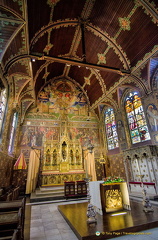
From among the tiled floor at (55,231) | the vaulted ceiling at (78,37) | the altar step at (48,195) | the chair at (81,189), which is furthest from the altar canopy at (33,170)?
the tiled floor at (55,231)

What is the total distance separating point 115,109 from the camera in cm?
1279

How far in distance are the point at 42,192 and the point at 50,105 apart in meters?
8.54

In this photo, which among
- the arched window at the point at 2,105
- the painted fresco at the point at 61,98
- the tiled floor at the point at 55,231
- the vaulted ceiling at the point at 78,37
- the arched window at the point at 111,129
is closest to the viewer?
the tiled floor at the point at 55,231

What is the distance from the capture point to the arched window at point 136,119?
394 inches

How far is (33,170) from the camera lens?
10531 mm

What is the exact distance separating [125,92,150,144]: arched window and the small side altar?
5665mm

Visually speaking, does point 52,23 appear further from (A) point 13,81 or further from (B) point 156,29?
(B) point 156,29

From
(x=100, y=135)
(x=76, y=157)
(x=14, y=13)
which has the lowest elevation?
(x=76, y=157)

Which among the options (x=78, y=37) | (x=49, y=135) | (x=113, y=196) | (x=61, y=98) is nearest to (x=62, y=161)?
(x=49, y=135)

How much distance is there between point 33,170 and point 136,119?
30.4 ft

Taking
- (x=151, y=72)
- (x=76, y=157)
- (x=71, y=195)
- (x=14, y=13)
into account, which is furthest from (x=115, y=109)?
(x=14, y=13)

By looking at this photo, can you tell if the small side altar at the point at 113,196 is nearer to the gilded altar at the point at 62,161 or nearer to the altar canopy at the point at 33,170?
the gilded altar at the point at 62,161

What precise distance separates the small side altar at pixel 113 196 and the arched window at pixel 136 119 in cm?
566

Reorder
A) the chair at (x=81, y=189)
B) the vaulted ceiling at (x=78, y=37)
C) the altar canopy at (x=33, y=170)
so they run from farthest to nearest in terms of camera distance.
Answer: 1. the altar canopy at (x=33, y=170)
2. the chair at (x=81, y=189)
3. the vaulted ceiling at (x=78, y=37)
